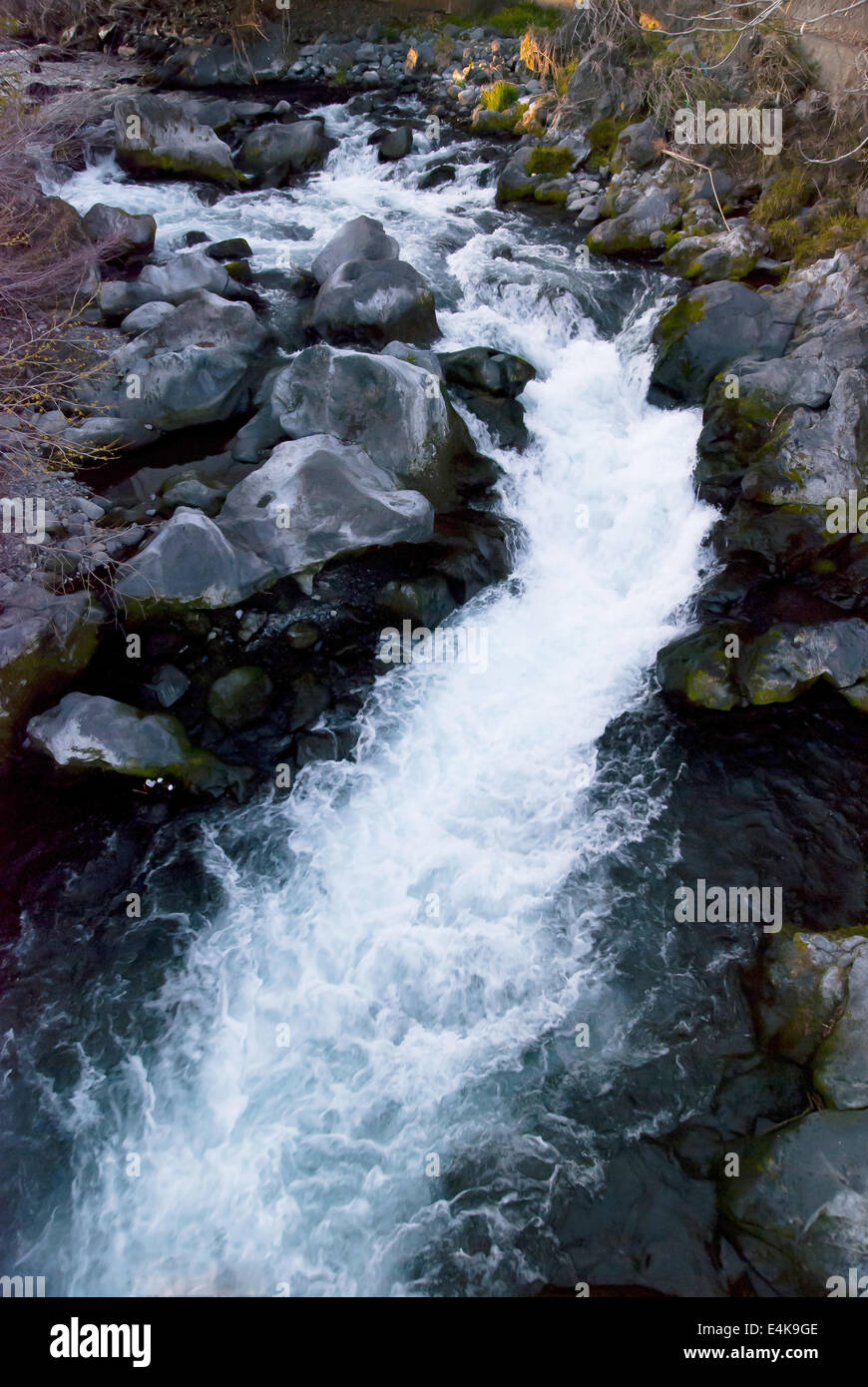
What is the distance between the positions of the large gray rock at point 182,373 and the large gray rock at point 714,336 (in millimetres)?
5757

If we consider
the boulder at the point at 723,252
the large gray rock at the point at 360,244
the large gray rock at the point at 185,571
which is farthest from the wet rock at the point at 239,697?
the boulder at the point at 723,252

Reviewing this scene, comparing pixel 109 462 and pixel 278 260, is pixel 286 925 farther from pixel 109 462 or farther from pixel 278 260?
pixel 278 260

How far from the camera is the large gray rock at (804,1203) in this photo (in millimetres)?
4934

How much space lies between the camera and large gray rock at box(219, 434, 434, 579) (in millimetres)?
8844

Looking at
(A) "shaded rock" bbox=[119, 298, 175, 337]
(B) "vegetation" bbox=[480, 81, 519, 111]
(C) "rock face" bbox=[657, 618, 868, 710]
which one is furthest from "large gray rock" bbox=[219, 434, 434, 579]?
(B) "vegetation" bbox=[480, 81, 519, 111]

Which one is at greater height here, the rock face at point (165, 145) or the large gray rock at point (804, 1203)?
the rock face at point (165, 145)

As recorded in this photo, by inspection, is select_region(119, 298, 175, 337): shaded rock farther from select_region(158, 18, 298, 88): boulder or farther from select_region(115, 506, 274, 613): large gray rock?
select_region(158, 18, 298, 88): boulder

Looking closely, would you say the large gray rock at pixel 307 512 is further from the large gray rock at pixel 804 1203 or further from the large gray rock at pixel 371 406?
the large gray rock at pixel 804 1203

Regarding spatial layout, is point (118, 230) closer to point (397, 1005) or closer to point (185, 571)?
point (185, 571)

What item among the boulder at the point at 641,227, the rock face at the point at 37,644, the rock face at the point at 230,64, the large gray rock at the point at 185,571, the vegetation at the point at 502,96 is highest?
the rock face at the point at 230,64

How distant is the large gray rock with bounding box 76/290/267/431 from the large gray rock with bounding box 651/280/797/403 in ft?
18.9

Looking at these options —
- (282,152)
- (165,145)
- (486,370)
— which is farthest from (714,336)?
(165,145)

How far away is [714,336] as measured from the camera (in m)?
10.9
